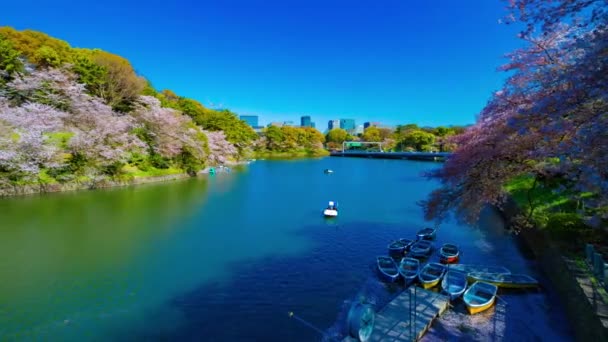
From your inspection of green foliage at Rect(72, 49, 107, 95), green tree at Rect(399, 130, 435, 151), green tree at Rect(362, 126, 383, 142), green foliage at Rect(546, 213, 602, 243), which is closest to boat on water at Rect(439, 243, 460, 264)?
green foliage at Rect(546, 213, 602, 243)

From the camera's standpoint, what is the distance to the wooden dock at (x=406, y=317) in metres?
5.49

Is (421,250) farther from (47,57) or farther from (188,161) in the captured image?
(47,57)

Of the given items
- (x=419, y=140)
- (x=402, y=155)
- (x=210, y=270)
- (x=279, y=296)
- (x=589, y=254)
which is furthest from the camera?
(x=419, y=140)

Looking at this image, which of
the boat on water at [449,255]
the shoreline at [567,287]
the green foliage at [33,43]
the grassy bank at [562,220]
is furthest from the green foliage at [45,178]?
the shoreline at [567,287]

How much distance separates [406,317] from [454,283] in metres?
2.16

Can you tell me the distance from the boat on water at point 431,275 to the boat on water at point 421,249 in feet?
4.79

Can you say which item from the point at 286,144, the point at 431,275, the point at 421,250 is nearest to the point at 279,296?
the point at 431,275

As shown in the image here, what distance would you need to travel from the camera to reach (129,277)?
8625 millimetres

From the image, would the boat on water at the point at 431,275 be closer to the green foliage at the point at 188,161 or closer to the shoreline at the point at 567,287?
the shoreline at the point at 567,287

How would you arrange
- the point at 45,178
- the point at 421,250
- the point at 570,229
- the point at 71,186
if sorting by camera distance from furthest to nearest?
the point at 71,186
the point at 45,178
the point at 421,250
the point at 570,229

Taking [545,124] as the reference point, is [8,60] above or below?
above

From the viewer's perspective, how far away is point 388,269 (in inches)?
339

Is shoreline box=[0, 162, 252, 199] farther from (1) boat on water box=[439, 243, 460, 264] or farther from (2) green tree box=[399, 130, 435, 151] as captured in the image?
(2) green tree box=[399, 130, 435, 151]

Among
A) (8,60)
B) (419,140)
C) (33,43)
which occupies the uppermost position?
(33,43)
